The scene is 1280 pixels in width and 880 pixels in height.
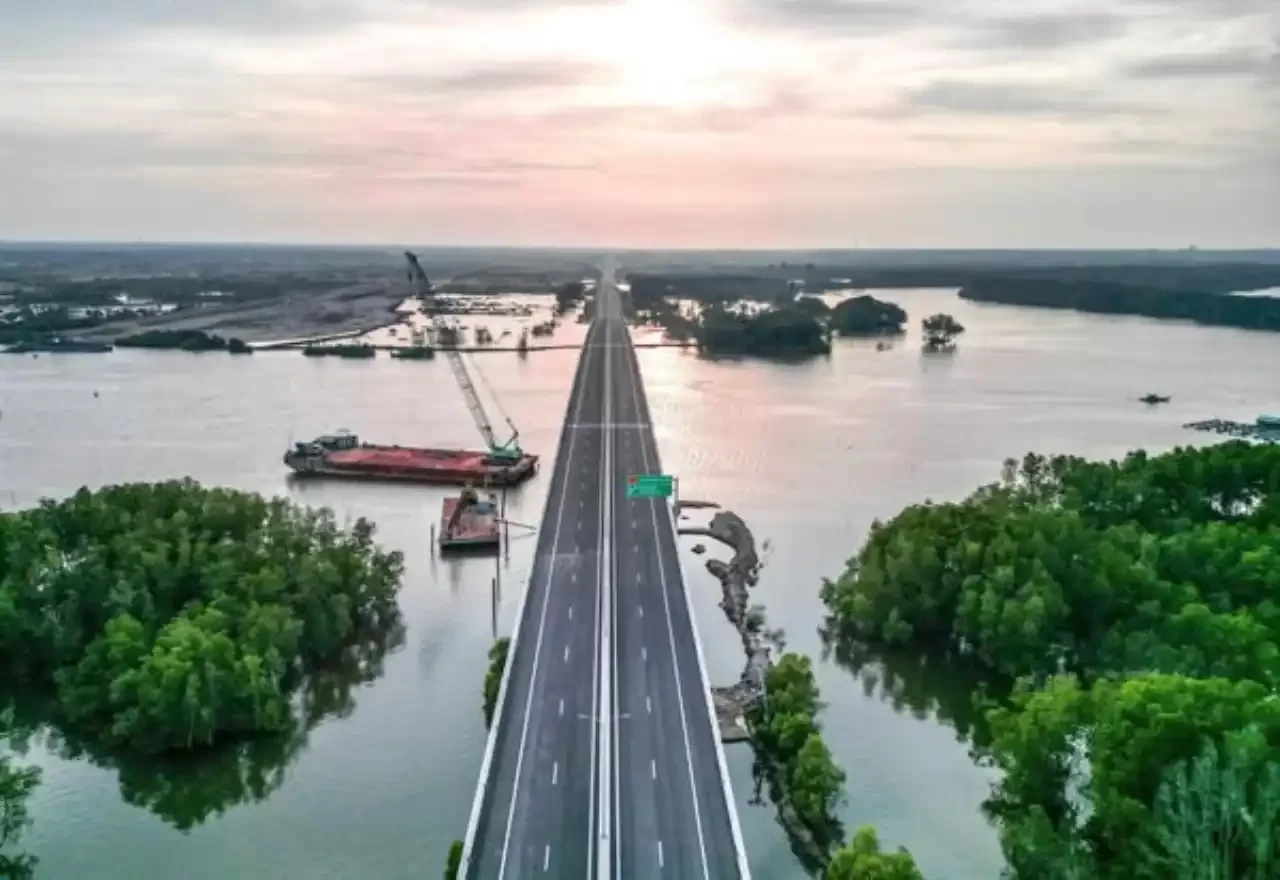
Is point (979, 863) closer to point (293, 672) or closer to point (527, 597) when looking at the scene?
Result: point (527, 597)

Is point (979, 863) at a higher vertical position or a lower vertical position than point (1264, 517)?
lower

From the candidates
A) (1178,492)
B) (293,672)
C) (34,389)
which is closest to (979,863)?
(293,672)

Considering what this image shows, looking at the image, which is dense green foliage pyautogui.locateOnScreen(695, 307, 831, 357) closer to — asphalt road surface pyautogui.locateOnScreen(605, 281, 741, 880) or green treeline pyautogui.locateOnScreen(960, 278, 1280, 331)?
green treeline pyautogui.locateOnScreen(960, 278, 1280, 331)

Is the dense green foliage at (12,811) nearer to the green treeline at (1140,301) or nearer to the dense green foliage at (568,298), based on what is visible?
the dense green foliage at (568,298)

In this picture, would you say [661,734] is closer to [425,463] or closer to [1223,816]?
[1223,816]

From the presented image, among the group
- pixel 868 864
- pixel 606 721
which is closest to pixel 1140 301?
pixel 606 721

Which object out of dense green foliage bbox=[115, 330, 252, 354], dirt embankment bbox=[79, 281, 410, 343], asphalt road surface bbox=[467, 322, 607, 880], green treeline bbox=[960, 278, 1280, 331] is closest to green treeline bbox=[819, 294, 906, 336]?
green treeline bbox=[960, 278, 1280, 331]
